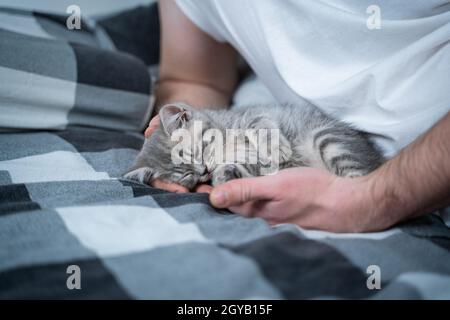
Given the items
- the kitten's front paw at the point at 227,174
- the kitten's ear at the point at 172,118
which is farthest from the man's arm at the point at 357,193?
the kitten's ear at the point at 172,118

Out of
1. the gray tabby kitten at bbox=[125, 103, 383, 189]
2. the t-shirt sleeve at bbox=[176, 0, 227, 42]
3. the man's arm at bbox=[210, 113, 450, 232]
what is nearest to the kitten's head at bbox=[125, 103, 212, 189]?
the gray tabby kitten at bbox=[125, 103, 383, 189]

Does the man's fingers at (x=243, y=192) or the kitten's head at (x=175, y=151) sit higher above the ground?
the kitten's head at (x=175, y=151)

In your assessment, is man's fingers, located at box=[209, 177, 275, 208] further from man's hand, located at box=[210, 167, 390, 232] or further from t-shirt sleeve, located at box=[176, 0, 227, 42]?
t-shirt sleeve, located at box=[176, 0, 227, 42]

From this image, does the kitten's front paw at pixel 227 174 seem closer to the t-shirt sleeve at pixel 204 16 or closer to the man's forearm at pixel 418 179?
the man's forearm at pixel 418 179

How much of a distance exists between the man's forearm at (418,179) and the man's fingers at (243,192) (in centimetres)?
23

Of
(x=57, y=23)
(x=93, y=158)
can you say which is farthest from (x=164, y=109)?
(x=57, y=23)

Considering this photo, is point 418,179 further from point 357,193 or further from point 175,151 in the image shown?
point 175,151

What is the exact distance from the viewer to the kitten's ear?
4.38 ft

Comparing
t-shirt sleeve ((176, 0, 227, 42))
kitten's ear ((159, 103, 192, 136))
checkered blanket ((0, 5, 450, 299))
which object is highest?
t-shirt sleeve ((176, 0, 227, 42))

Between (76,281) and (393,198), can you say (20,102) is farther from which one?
(393,198)

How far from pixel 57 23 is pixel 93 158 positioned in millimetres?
817

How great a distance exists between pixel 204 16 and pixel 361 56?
0.67 metres

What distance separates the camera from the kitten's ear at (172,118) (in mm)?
1334

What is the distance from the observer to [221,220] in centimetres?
92
